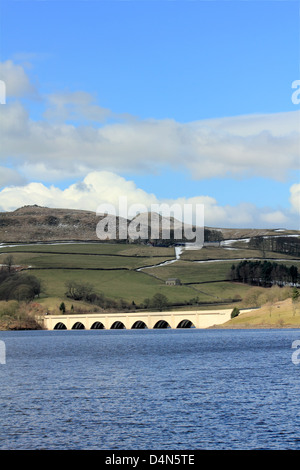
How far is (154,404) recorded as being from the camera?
62.4 m

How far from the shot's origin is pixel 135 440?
47938mm

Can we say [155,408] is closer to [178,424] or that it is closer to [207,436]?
[178,424]

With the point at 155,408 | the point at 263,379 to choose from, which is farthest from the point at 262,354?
the point at 155,408

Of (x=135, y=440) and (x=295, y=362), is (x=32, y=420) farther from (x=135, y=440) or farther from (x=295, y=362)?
(x=295, y=362)

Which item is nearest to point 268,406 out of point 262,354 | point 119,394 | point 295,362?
point 119,394

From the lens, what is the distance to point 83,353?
130 meters

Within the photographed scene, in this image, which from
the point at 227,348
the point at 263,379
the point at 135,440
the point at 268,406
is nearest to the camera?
the point at 135,440

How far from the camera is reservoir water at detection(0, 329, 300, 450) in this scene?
48.3 m

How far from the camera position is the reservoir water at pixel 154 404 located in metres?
48.3

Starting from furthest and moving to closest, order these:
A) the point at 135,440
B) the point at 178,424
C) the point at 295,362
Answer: the point at 295,362, the point at 178,424, the point at 135,440

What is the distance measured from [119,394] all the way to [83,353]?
62.2 metres
